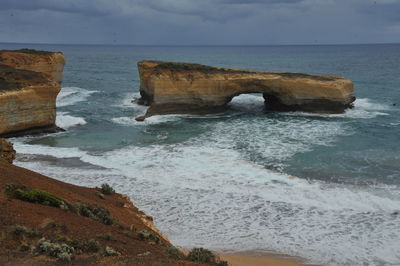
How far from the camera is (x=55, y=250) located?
8047 millimetres

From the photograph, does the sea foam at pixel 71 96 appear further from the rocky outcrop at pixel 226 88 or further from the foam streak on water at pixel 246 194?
the foam streak on water at pixel 246 194

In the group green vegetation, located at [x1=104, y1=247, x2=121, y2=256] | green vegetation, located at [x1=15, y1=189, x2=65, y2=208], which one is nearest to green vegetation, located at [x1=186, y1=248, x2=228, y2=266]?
green vegetation, located at [x1=104, y1=247, x2=121, y2=256]

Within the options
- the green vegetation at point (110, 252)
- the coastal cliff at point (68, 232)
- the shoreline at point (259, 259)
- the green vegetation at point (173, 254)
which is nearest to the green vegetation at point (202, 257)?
the coastal cliff at point (68, 232)

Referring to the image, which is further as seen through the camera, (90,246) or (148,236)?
(148,236)

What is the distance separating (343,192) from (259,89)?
1921 cm

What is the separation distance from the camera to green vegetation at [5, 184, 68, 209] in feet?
34.6

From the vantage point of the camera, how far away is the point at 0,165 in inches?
493

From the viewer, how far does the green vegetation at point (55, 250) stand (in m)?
7.88

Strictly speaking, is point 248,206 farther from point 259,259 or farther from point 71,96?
point 71,96

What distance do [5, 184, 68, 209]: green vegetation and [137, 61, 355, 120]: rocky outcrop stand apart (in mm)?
23743

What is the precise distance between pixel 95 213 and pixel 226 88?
25765mm

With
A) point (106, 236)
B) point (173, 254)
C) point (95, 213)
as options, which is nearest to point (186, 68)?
point (95, 213)

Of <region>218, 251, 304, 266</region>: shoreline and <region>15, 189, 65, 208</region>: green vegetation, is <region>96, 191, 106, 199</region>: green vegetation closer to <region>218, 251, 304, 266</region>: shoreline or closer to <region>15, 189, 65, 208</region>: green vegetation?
<region>15, 189, 65, 208</region>: green vegetation

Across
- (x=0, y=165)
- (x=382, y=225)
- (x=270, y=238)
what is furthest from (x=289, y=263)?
(x=0, y=165)
